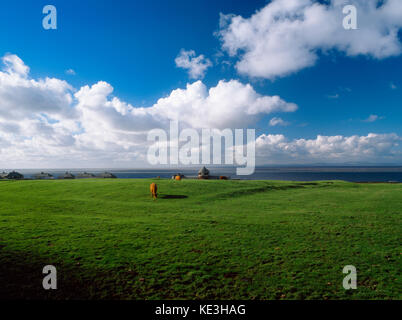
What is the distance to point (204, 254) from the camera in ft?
35.4

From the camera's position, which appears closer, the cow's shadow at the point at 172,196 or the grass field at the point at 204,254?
the grass field at the point at 204,254

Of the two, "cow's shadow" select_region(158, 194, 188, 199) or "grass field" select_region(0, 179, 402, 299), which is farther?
"cow's shadow" select_region(158, 194, 188, 199)

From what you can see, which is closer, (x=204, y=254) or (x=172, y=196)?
(x=204, y=254)

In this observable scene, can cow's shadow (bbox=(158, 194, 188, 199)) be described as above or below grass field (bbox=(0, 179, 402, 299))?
below

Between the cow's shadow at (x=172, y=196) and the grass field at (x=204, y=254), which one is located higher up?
the grass field at (x=204, y=254)

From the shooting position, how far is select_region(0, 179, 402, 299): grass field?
7688 mm

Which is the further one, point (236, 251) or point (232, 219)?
point (232, 219)

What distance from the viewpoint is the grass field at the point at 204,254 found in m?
7.69

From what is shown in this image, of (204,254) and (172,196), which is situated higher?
(204,254)
